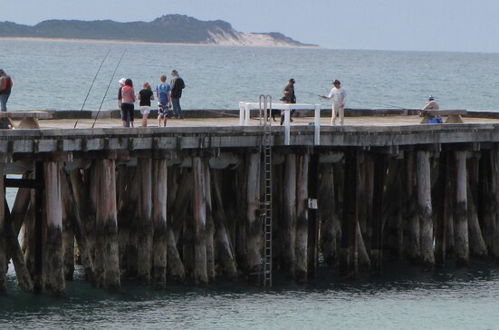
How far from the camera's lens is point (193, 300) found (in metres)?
37.5

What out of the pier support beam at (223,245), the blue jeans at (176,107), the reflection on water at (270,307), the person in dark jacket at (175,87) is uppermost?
the person in dark jacket at (175,87)

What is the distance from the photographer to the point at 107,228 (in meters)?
37.0

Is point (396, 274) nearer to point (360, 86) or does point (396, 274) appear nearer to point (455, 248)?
point (455, 248)

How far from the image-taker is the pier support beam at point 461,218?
140ft

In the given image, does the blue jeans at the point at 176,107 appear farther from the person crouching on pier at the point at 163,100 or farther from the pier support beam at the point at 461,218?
the pier support beam at the point at 461,218

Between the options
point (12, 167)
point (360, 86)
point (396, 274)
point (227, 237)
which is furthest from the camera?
point (360, 86)

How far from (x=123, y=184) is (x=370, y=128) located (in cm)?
576

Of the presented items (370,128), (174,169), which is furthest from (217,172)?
(370,128)

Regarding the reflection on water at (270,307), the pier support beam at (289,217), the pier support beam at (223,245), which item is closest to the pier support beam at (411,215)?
the reflection on water at (270,307)

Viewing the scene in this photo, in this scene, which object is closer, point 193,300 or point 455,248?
point 193,300

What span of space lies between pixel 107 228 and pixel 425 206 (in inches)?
345

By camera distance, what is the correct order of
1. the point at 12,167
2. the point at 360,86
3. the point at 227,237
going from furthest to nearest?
the point at 360,86 < the point at 227,237 < the point at 12,167

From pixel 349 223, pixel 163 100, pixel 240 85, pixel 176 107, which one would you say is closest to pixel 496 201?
pixel 349 223

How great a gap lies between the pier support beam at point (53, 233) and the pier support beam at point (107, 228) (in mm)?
1022
